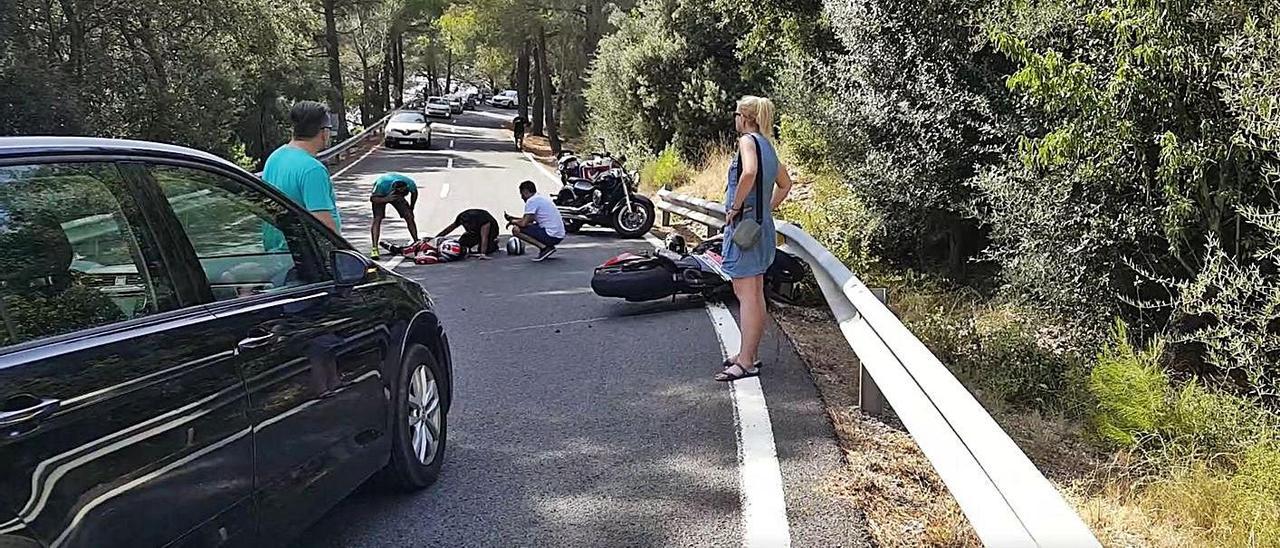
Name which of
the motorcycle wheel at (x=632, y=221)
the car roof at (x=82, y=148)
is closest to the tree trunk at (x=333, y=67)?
the motorcycle wheel at (x=632, y=221)

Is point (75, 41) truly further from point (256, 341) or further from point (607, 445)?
point (256, 341)

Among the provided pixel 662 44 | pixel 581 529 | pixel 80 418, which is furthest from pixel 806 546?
pixel 662 44

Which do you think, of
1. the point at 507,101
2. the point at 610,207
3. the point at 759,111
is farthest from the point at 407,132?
the point at 507,101

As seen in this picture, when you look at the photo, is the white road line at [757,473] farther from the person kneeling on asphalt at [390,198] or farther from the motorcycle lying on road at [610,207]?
the motorcycle lying on road at [610,207]

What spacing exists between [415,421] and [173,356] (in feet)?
6.11

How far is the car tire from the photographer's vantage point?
4.66m

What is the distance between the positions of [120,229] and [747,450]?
10.4 ft

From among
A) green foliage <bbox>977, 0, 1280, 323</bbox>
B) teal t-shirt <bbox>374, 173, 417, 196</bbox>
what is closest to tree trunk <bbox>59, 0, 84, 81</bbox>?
teal t-shirt <bbox>374, 173, 417, 196</bbox>

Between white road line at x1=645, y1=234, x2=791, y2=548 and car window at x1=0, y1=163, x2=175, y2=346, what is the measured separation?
239cm

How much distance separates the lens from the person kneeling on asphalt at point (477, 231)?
13781 mm

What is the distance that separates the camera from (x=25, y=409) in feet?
8.16

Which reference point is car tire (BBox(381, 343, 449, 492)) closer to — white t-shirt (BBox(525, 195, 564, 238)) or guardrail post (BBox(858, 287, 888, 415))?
guardrail post (BBox(858, 287, 888, 415))

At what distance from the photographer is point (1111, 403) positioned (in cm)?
638

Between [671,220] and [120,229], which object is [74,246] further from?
[671,220]
